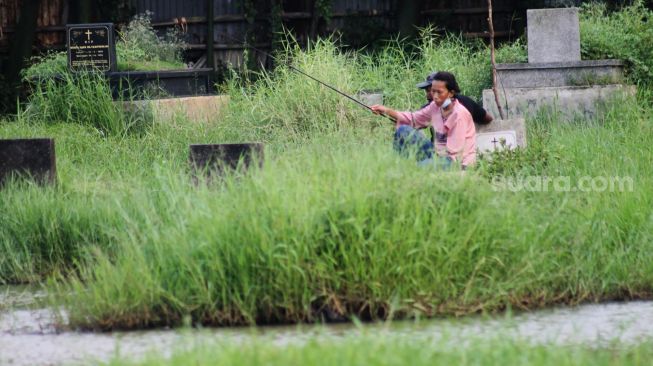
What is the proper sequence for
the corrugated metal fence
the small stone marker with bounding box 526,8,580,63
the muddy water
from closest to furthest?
the muddy water
the small stone marker with bounding box 526,8,580,63
the corrugated metal fence

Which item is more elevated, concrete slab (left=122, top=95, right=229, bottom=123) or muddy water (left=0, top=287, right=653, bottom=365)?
concrete slab (left=122, top=95, right=229, bottom=123)

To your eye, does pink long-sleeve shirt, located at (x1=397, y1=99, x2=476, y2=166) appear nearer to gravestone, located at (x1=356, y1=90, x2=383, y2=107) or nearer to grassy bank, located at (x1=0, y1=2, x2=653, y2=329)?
grassy bank, located at (x1=0, y1=2, x2=653, y2=329)

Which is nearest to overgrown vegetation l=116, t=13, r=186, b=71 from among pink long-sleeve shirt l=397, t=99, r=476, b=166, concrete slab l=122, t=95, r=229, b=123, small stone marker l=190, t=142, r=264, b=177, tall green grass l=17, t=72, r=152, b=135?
concrete slab l=122, t=95, r=229, b=123

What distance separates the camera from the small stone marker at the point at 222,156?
7.30 metres

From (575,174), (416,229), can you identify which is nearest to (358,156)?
(416,229)

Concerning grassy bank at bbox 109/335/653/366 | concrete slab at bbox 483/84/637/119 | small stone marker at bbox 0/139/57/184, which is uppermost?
concrete slab at bbox 483/84/637/119

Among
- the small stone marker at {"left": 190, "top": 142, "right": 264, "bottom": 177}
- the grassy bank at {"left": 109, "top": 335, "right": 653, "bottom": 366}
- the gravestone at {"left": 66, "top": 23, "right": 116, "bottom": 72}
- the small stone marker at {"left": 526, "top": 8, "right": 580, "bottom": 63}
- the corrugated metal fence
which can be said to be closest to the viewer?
the grassy bank at {"left": 109, "top": 335, "right": 653, "bottom": 366}

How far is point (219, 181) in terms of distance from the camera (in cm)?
682

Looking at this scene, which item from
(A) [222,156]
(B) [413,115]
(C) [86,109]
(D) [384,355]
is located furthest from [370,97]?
(D) [384,355]

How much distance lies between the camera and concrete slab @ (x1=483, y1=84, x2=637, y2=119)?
12.0m

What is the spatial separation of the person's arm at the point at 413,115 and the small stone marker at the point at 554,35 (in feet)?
11.9

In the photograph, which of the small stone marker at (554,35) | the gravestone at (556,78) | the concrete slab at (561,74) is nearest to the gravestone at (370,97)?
the gravestone at (556,78)

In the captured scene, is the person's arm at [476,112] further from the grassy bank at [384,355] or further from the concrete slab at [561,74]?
the grassy bank at [384,355]

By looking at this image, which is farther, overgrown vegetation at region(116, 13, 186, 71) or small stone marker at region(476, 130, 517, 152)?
overgrown vegetation at region(116, 13, 186, 71)
